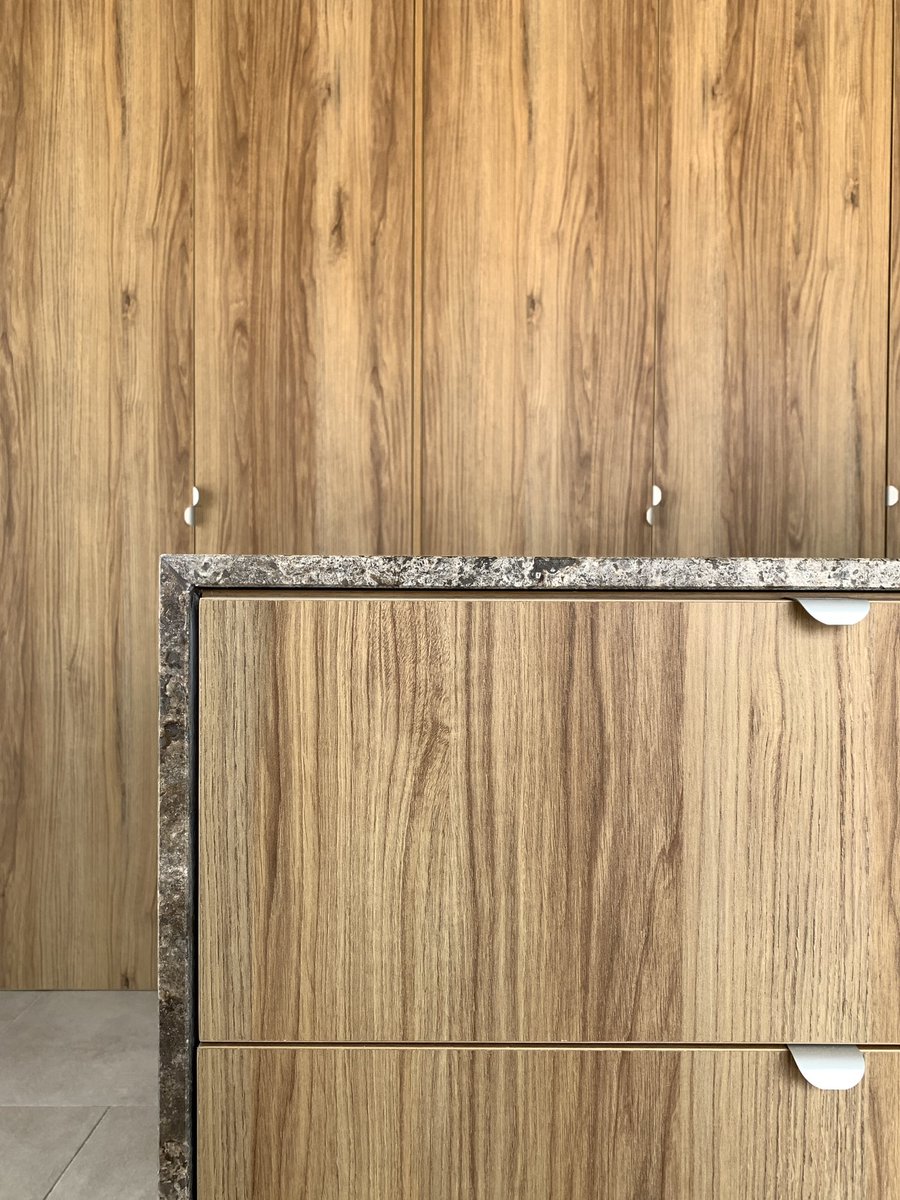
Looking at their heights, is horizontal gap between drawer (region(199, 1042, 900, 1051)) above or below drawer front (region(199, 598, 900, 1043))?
below

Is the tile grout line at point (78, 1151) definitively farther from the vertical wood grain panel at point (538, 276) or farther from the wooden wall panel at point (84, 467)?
the vertical wood grain panel at point (538, 276)

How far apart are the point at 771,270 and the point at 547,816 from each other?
1.41 meters

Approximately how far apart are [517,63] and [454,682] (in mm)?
1488

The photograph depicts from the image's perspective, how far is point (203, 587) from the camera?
28.3 inches

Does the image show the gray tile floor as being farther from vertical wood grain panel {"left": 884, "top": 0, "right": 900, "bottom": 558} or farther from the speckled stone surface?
vertical wood grain panel {"left": 884, "top": 0, "right": 900, "bottom": 558}

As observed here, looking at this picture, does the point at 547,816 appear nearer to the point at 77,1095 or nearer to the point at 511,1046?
the point at 511,1046

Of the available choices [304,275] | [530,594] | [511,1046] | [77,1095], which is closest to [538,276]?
[304,275]

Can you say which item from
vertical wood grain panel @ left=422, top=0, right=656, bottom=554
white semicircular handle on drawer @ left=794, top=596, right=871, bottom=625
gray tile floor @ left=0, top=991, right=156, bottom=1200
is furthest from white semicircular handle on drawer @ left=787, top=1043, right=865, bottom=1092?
vertical wood grain panel @ left=422, top=0, right=656, bottom=554

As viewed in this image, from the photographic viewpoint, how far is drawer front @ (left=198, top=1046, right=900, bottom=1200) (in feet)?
2.37

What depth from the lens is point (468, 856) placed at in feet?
2.37

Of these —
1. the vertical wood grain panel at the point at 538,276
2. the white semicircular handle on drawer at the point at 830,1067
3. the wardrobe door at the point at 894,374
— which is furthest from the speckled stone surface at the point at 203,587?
the wardrobe door at the point at 894,374

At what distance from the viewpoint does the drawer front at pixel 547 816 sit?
72 cm

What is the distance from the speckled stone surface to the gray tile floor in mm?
600

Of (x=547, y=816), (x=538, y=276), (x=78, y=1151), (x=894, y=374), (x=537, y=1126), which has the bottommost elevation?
(x=78, y=1151)
